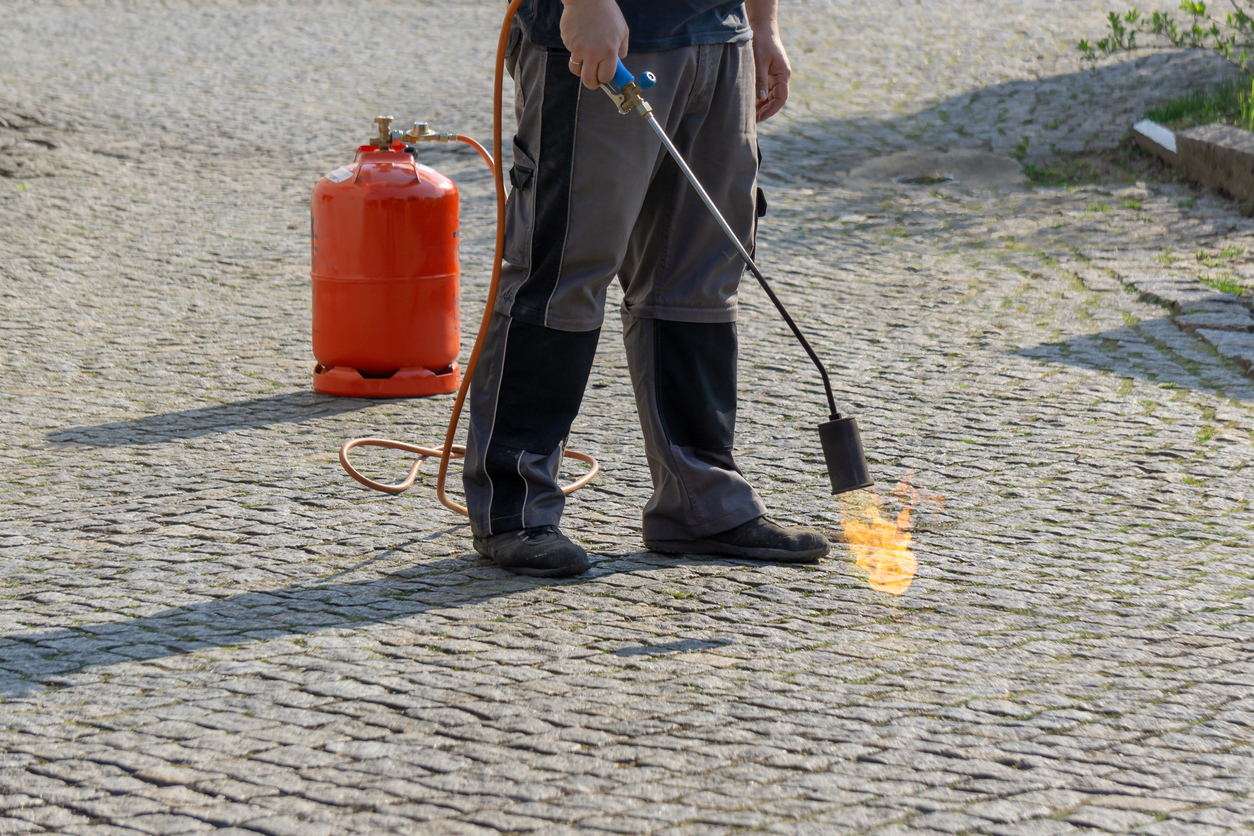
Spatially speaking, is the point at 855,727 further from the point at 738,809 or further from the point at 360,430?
the point at 360,430

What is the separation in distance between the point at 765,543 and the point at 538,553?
54 cm

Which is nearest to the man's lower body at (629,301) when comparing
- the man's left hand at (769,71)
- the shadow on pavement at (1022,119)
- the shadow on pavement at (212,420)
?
the man's left hand at (769,71)

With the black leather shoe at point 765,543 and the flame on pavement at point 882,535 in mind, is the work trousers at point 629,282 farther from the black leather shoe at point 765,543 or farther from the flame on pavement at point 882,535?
the flame on pavement at point 882,535

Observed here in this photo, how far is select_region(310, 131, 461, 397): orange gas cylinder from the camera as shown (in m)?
4.52

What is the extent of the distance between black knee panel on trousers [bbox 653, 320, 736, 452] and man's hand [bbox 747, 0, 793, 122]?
1.92ft

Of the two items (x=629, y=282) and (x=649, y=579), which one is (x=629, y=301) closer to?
(x=629, y=282)

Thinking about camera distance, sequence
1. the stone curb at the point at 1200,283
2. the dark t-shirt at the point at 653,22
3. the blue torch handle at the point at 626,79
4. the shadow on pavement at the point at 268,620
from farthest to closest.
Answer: the stone curb at the point at 1200,283 → the dark t-shirt at the point at 653,22 → the blue torch handle at the point at 626,79 → the shadow on pavement at the point at 268,620

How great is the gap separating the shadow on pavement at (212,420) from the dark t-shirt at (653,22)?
186cm

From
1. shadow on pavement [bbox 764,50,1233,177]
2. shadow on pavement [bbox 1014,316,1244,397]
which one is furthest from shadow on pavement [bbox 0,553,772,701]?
shadow on pavement [bbox 764,50,1233,177]

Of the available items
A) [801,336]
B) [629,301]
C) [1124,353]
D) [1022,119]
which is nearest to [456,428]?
[629,301]

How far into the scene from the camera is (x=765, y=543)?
3.09 metres

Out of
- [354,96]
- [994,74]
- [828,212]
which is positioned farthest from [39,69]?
[994,74]

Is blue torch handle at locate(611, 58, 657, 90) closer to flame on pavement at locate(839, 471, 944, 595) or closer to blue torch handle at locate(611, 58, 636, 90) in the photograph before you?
blue torch handle at locate(611, 58, 636, 90)

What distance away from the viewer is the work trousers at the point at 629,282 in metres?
2.80
